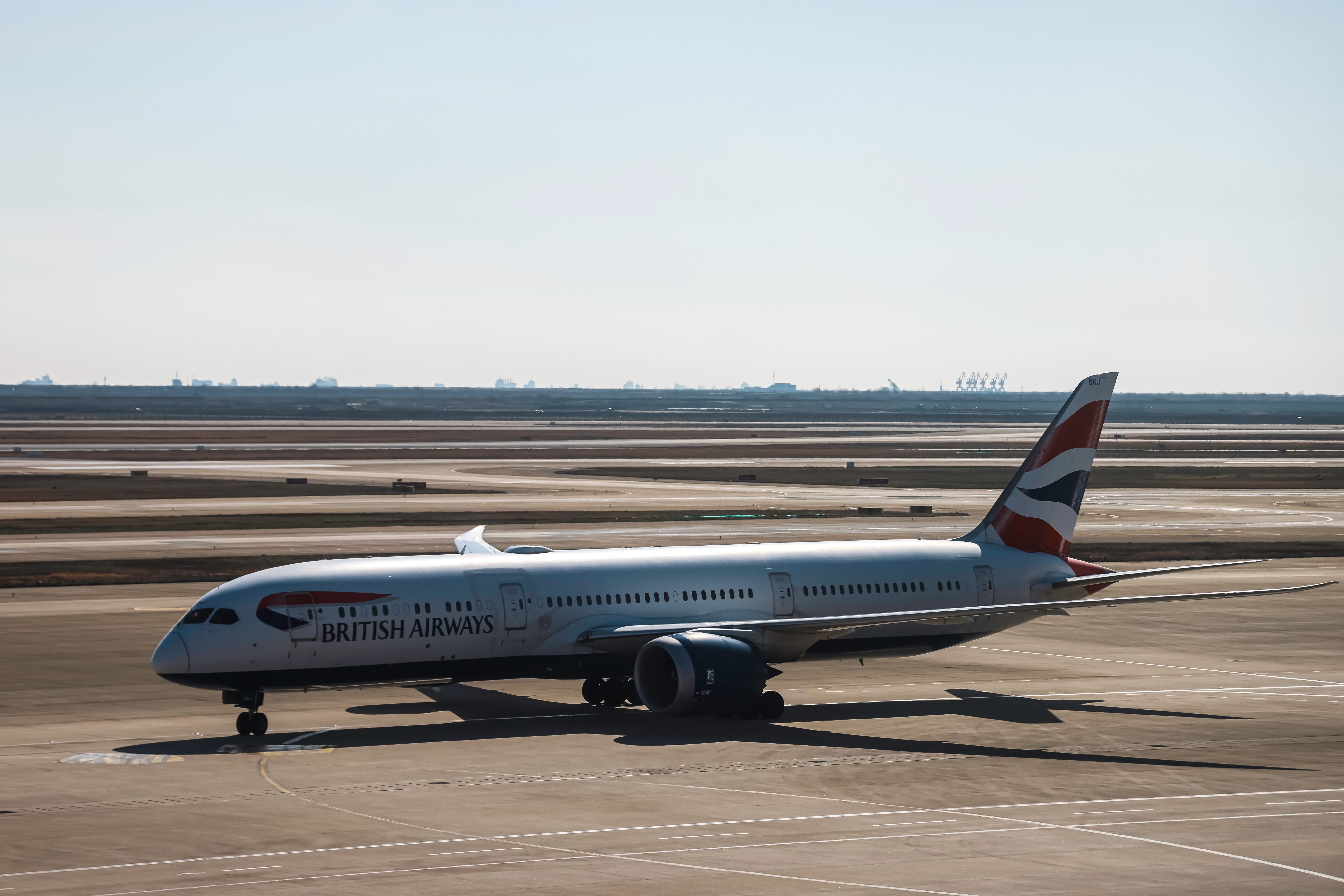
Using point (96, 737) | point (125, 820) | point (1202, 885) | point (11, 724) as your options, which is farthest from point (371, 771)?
point (1202, 885)

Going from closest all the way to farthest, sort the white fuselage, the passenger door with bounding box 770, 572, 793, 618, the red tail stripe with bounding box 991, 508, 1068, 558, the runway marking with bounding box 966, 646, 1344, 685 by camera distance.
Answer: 1. the white fuselage
2. the passenger door with bounding box 770, 572, 793, 618
3. the runway marking with bounding box 966, 646, 1344, 685
4. the red tail stripe with bounding box 991, 508, 1068, 558

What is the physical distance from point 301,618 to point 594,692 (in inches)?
339

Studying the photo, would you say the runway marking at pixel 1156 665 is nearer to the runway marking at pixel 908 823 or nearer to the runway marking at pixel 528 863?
the runway marking at pixel 908 823

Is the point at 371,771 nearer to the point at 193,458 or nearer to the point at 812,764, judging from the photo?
the point at 812,764

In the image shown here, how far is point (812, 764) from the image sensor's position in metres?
34.4

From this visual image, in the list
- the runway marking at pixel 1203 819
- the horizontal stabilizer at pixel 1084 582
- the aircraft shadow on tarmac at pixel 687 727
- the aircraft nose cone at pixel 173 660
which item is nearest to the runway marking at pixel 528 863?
the runway marking at pixel 1203 819

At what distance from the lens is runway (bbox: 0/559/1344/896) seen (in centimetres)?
2530

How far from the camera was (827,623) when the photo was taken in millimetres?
39406

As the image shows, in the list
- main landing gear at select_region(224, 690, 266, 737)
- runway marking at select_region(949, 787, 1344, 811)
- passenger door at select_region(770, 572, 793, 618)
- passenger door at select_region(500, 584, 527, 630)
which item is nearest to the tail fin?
passenger door at select_region(770, 572, 793, 618)

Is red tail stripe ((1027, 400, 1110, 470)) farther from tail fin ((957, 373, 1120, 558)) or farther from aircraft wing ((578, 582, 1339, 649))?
aircraft wing ((578, 582, 1339, 649))

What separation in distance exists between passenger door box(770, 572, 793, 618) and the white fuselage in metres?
0.04

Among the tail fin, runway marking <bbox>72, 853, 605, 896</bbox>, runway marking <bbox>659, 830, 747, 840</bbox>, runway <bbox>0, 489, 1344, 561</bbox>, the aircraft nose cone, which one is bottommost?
runway marking <bbox>659, 830, 747, 840</bbox>

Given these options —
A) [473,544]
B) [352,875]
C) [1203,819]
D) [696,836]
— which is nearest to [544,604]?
[473,544]

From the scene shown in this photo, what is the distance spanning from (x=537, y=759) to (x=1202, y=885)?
15321 mm
